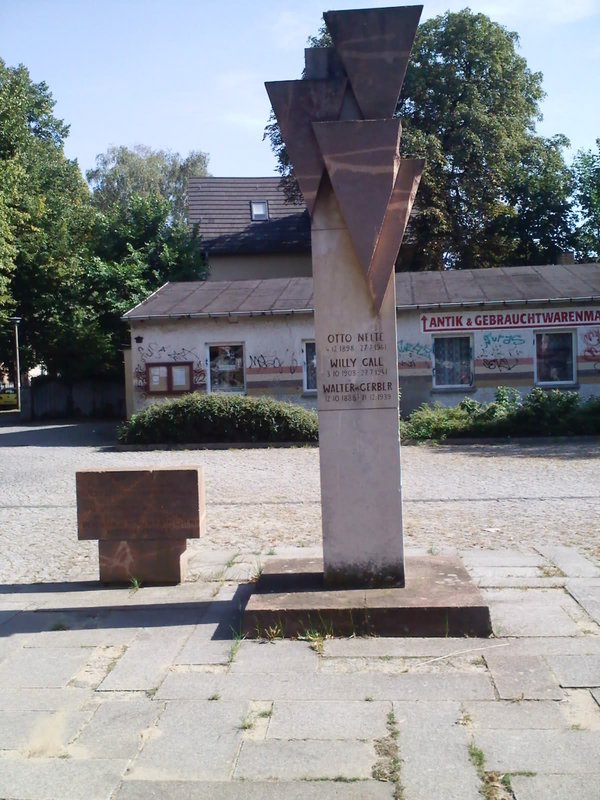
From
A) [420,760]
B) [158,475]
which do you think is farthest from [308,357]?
[420,760]

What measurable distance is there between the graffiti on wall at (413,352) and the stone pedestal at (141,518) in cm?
1821

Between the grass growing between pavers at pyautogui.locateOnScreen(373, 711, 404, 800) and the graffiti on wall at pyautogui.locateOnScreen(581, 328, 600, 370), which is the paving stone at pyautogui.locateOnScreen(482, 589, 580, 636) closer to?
the grass growing between pavers at pyautogui.locateOnScreen(373, 711, 404, 800)

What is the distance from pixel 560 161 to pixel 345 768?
137ft

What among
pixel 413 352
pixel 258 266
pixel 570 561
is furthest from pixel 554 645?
pixel 258 266

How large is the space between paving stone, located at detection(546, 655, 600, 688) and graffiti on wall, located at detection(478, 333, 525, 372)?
20.2 meters

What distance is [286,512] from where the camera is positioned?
37.8ft

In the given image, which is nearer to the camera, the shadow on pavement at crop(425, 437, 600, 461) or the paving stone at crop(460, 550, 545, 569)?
the paving stone at crop(460, 550, 545, 569)

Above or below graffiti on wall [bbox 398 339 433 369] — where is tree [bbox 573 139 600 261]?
above

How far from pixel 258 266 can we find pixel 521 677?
128 feet

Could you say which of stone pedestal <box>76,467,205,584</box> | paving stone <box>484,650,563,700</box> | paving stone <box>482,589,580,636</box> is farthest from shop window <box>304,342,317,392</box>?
paving stone <box>484,650,563,700</box>

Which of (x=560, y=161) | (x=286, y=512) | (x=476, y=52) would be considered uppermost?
(x=476, y=52)

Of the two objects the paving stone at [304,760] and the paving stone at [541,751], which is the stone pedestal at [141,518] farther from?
the paving stone at [541,751]

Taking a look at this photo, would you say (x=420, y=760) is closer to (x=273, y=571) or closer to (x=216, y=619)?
(x=216, y=619)

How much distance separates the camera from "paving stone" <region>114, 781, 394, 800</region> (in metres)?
3.75
